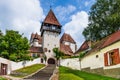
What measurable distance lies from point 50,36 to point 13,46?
22.2m

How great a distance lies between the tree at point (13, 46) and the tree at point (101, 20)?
13531mm

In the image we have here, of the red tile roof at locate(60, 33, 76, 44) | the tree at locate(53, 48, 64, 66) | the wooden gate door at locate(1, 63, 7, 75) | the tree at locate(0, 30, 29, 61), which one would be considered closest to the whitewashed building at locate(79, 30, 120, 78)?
the wooden gate door at locate(1, 63, 7, 75)

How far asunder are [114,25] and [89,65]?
1432 cm

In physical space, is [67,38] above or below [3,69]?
above

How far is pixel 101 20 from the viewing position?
47562 millimetres

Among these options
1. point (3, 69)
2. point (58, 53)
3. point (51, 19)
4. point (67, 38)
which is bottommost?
point (3, 69)

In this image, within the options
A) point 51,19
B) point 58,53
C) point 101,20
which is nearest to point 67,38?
point 51,19

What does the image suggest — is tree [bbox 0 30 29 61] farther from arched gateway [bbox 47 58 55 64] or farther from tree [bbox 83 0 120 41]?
arched gateway [bbox 47 58 55 64]

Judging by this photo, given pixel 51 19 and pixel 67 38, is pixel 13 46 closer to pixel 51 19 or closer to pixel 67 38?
pixel 51 19

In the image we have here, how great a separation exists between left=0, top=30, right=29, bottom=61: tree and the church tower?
18107 mm

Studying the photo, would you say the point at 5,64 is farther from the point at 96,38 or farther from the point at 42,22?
the point at 42,22

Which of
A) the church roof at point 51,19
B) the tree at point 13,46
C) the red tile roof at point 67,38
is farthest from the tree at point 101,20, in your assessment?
the red tile roof at point 67,38

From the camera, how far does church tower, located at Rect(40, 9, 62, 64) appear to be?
6291 cm

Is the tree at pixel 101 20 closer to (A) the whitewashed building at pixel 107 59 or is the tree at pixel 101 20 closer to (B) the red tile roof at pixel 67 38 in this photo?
(A) the whitewashed building at pixel 107 59
